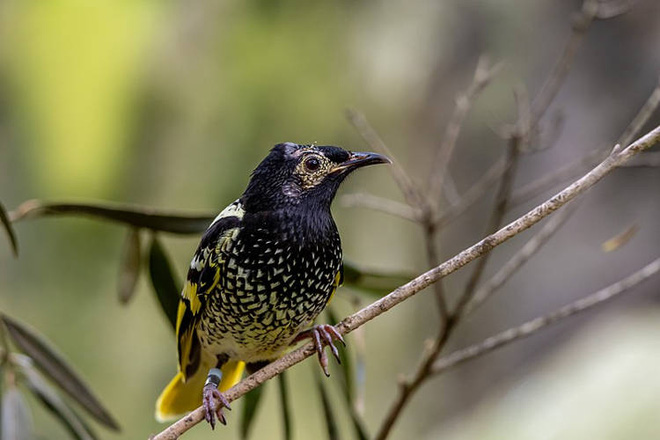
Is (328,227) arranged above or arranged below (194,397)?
above

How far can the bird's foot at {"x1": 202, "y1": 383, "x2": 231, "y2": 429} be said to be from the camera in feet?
6.56

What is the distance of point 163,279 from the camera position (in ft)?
8.56

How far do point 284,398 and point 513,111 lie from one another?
10.0 feet

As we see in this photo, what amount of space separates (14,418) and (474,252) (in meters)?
1.47

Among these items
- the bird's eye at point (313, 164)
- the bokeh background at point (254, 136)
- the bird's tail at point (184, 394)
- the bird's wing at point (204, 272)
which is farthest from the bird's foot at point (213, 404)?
the bokeh background at point (254, 136)

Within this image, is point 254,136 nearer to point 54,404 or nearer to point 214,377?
point 54,404

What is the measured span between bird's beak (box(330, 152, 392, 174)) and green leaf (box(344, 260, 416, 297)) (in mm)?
545

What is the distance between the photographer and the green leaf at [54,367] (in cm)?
250

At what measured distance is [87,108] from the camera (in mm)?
5965

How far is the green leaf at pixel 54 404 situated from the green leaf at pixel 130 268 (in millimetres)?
370

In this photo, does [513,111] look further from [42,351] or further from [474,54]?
[42,351]

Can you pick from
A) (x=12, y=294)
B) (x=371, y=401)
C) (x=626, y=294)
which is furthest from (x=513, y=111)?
(x=12, y=294)

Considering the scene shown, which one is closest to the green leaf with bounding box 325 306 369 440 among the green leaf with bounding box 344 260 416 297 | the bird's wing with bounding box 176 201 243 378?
the green leaf with bounding box 344 260 416 297

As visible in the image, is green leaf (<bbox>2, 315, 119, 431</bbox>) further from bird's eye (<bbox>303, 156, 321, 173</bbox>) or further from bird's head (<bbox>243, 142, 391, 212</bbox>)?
bird's eye (<bbox>303, 156, 321, 173</bbox>)
